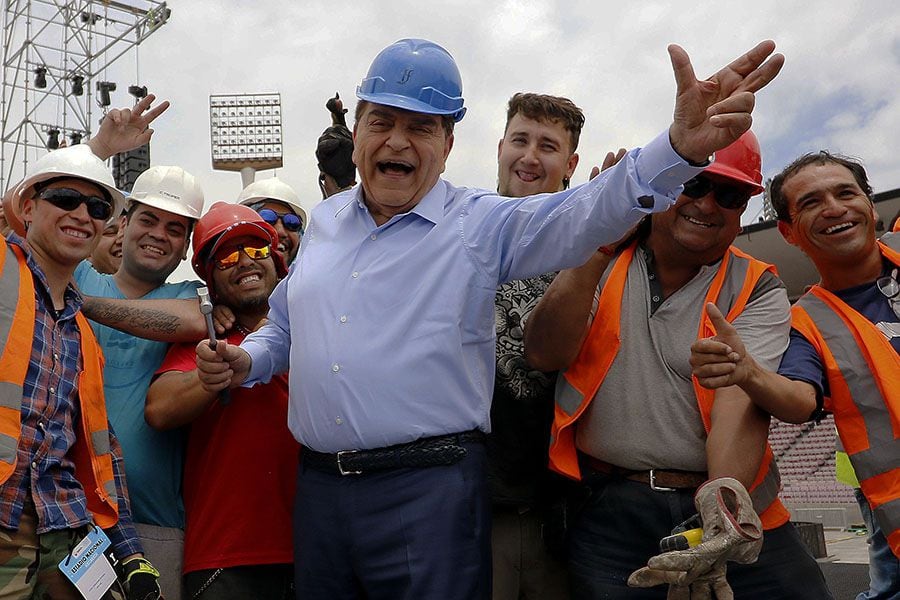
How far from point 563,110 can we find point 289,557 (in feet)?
6.72

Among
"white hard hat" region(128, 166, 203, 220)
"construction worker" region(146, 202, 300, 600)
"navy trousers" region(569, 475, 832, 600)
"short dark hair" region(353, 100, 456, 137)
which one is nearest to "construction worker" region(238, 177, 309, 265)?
"white hard hat" region(128, 166, 203, 220)

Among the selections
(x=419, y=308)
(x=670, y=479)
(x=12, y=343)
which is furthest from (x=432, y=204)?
(x=12, y=343)

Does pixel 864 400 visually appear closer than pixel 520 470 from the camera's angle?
Yes

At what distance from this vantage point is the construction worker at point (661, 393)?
2.50 meters

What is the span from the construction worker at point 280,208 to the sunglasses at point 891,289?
105 inches

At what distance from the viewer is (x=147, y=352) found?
3176 mm

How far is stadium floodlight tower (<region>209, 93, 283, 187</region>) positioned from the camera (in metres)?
15.9

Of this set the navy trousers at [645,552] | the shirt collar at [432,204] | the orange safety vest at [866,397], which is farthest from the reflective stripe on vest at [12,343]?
the orange safety vest at [866,397]

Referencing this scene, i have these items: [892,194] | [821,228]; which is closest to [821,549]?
[892,194]

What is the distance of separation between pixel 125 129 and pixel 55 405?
1.50m

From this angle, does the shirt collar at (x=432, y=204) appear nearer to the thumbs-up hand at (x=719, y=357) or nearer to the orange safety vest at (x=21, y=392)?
the thumbs-up hand at (x=719, y=357)

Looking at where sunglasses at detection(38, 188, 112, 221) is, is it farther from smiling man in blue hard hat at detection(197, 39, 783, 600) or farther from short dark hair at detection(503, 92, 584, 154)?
short dark hair at detection(503, 92, 584, 154)

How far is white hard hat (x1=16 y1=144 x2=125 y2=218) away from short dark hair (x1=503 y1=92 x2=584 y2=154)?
162 cm

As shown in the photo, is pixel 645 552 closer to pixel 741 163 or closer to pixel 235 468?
pixel 741 163
